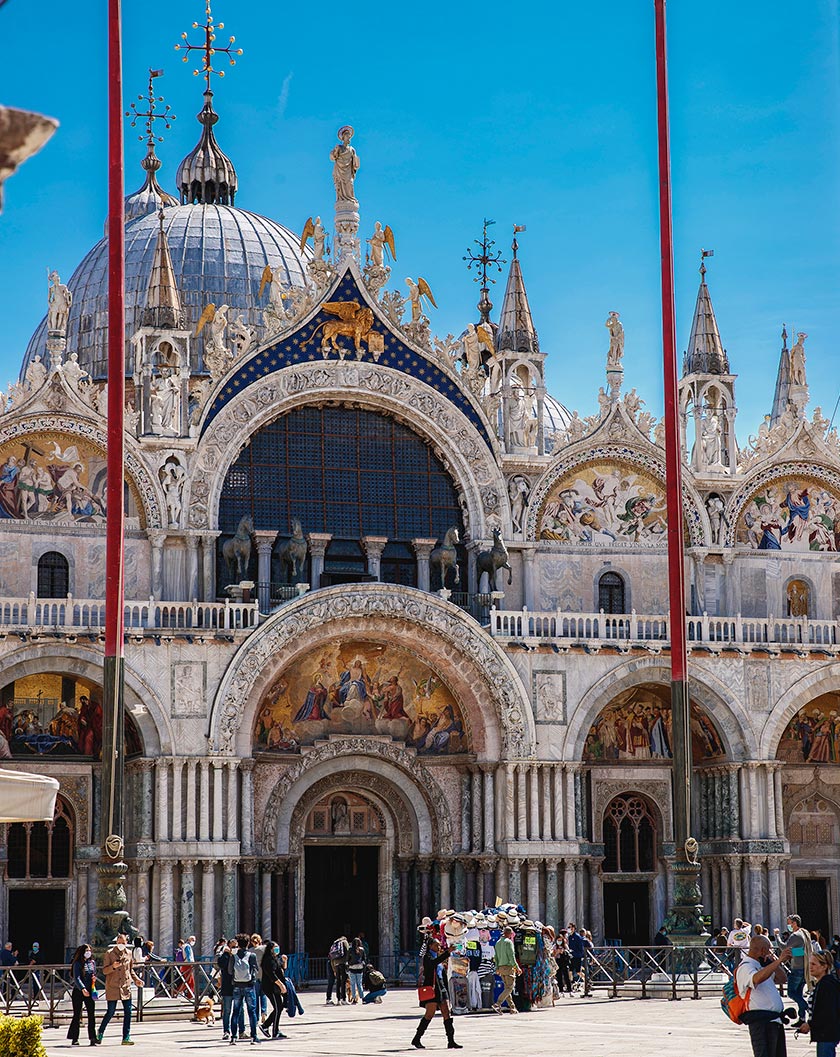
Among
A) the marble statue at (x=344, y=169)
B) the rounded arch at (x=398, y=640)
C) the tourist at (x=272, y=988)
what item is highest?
the marble statue at (x=344, y=169)

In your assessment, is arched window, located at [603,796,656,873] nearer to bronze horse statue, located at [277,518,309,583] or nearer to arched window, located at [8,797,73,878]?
bronze horse statue, located at [277,518,309,583]

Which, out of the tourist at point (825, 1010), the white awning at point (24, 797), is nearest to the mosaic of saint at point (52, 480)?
the white awning at point (24, 797)

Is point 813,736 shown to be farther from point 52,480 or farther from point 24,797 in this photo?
point 24,797

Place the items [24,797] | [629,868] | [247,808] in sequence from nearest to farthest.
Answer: [24,797] < [247,808] < [629,868]

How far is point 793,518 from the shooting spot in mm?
43188

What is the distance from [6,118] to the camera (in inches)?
364

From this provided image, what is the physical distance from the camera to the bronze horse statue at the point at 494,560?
40.0 meters

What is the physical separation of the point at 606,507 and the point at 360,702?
748 centimetres

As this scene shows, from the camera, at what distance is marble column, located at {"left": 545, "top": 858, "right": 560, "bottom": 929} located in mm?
38250

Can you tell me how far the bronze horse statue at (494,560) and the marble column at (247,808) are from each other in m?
6.69

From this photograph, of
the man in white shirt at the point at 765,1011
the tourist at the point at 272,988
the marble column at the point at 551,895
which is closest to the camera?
the man in white shirt at the point at 765,1011

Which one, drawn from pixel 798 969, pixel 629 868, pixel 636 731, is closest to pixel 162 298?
pixel 636 731

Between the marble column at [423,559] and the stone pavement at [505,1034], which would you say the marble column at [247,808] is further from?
the stone pavement at [505,1034]

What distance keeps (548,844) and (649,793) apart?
3.97 m
